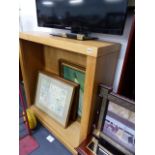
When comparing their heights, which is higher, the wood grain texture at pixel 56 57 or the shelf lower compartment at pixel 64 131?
the wood grain texture at pixel 56 57

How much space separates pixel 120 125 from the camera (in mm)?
925

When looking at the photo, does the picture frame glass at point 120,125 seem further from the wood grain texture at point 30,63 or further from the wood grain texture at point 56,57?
the wood grain texture at point 30,63

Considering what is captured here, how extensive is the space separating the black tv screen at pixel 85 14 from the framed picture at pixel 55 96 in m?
0.52

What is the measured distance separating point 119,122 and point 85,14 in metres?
0.79

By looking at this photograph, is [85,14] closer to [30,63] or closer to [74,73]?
[74,73]

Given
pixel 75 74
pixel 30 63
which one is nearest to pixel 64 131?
pixel 75 74

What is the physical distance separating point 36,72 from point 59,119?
2.05 ft

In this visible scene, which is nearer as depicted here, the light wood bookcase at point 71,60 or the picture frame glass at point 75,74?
→ the light wood bookcase at point 71,60

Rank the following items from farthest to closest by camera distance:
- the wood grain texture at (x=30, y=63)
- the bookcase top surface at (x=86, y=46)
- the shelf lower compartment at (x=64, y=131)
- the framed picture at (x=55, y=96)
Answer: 1. the wood grain texture at (x=30, y=63)
2. the framed picture at (x=55, y=96)
3. the shelf lower compartment at (x=64, y=131)
4. the bookcase top surface at (x=86, y=46)

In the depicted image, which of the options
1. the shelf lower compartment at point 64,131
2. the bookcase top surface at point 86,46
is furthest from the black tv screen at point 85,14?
the shelf lower compartment at point 64,131

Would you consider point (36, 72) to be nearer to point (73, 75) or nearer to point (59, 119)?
point (73, 75)

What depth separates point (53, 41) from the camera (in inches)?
38.8

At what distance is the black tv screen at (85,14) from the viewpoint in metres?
0.82
